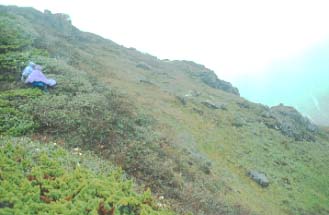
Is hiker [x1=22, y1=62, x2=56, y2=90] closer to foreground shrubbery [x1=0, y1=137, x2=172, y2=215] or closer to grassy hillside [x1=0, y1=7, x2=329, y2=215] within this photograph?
Result: grassy hillside [x1=0, y1=7, x2=329, y2=215]

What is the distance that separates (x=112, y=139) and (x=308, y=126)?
42.9 meters

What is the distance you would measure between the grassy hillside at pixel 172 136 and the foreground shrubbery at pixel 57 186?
257cm

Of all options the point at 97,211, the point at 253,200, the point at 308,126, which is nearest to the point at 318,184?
the point at 253,200

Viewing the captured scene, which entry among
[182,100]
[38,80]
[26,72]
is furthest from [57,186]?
[182,100]

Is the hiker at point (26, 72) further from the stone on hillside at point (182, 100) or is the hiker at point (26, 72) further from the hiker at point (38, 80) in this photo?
the stone on hillside at point (182, 100)

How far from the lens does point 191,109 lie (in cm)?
4644

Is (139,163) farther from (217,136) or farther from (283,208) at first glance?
(217,136)

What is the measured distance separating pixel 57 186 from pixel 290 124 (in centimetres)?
4350

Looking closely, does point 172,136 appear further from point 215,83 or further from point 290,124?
point 215,83

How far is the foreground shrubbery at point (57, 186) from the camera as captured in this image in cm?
1196

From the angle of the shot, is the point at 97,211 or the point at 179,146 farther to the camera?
the point at 179,146

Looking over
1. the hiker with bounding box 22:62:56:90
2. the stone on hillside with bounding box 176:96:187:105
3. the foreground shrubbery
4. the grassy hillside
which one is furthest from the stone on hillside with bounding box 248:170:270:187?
the foreground shrubbery

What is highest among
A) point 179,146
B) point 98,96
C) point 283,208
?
point 98,96

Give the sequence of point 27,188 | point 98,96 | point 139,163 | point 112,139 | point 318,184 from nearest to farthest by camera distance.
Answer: point 27,188 < point 139,163 < point 112,139 < point 98,96 < point 318,184
